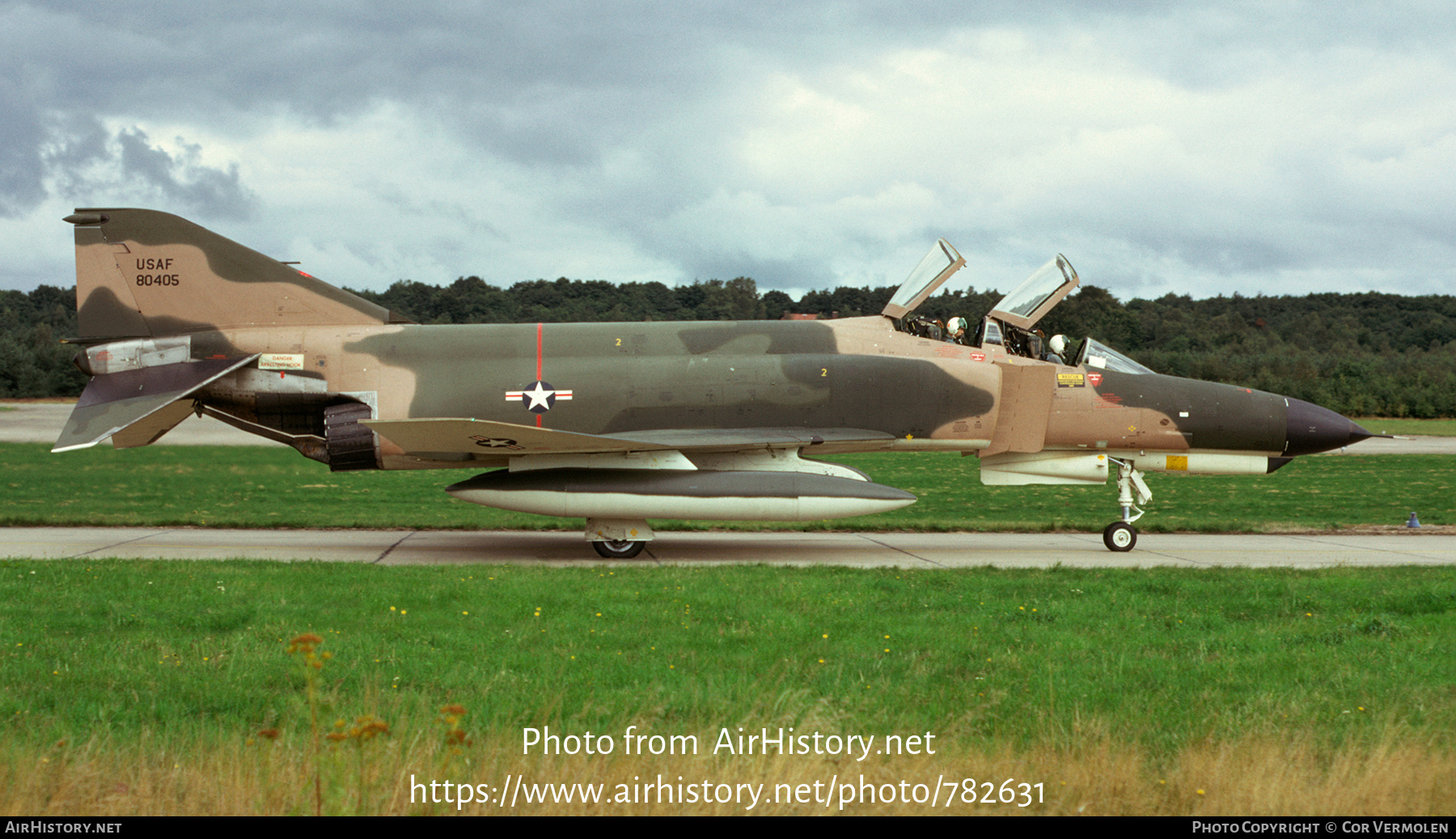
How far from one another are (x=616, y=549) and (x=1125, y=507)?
714 cm

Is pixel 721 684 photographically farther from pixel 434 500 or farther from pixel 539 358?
pixel 434 500

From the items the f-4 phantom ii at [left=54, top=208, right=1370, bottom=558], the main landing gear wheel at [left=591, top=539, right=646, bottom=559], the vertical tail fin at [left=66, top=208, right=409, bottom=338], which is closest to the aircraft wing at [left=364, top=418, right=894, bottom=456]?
the f-4 phantom ii at [left=54, top=208, right=1370, bottom=558]

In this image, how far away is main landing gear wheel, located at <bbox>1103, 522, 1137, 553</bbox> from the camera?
560 inches

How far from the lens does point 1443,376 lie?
58.0 meters

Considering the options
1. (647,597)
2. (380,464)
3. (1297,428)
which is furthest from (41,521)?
(1297,428)

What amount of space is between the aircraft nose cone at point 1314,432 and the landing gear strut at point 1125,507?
6.48ft

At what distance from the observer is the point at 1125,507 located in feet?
47.6

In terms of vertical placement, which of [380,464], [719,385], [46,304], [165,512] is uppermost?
[46,304]

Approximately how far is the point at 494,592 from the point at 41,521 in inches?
430

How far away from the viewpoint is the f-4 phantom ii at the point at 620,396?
12742 mm

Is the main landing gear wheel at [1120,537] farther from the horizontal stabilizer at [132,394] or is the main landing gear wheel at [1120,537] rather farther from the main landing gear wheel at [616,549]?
the horizontal stabilizer at [132,394]

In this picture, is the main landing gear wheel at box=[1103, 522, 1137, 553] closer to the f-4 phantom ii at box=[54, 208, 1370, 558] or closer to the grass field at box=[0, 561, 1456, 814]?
the f-4 phantom ii at box=[54, 208, 1370, 558]

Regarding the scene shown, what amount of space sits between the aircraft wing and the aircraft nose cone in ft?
18.4

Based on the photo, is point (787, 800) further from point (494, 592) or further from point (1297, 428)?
point (1297, 428)
